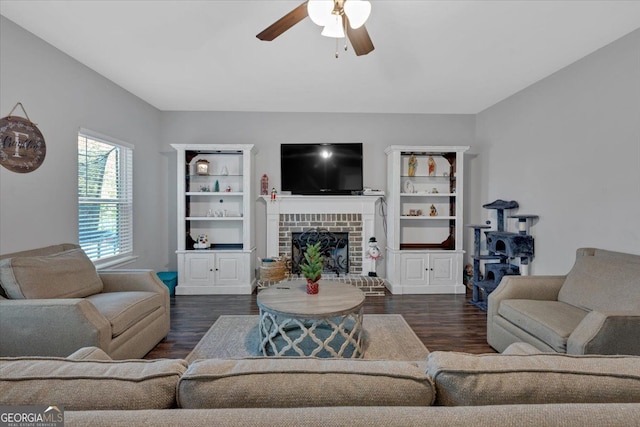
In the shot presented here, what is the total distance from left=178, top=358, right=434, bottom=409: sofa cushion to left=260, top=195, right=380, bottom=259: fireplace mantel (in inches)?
151

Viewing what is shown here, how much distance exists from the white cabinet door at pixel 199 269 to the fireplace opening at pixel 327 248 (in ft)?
4.01

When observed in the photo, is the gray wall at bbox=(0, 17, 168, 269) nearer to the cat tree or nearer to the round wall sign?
the round wall sign

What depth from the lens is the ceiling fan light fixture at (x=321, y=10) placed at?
1.81 m

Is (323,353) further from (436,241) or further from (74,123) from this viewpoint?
(74,123)

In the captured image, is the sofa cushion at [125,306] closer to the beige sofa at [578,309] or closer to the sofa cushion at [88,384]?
the sofa cushion at [88,384]

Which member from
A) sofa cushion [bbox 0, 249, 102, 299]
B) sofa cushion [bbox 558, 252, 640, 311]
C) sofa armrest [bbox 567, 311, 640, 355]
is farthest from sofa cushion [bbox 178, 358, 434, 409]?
sofa cushion [bbox 558, 252, 640, 311]

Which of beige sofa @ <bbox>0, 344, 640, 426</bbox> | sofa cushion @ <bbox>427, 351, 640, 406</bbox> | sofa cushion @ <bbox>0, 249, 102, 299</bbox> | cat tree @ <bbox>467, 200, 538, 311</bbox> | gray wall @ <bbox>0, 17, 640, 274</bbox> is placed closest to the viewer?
beige sofa @ <bbox>0, 344, 640, 426</bbox>

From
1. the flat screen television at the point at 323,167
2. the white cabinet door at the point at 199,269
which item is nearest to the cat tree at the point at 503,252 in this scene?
the flat screen television at the point at 323,167

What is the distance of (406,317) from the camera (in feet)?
11.7

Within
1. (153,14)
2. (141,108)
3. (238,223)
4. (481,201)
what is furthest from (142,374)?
(481,201)

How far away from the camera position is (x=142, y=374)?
0.86m

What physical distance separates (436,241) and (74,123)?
15.9 feet

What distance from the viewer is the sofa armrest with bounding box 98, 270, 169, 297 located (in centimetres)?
283

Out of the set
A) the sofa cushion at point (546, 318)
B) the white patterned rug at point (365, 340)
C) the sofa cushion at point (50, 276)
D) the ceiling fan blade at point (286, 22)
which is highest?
the ceiling fan blade at point (286, 22)
